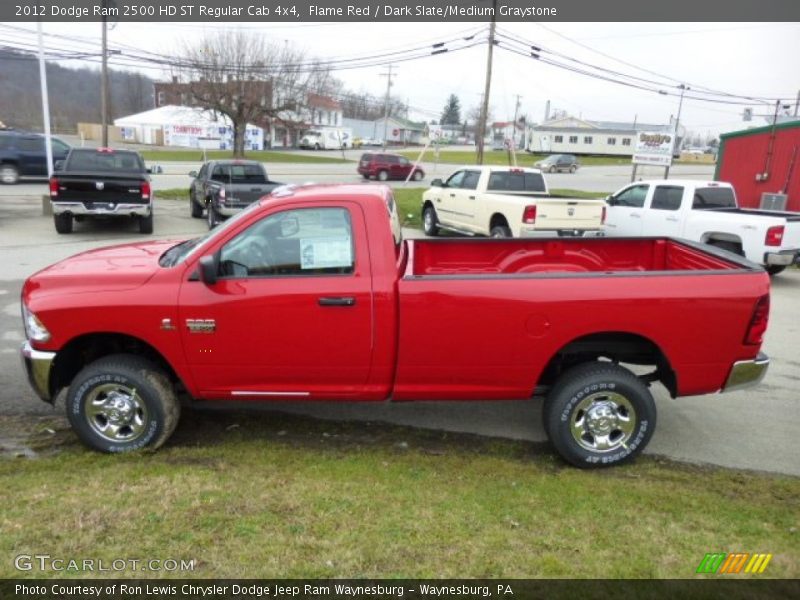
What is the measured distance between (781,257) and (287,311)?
9.28 m

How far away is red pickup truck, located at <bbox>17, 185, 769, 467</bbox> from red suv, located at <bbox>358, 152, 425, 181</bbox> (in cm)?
3559

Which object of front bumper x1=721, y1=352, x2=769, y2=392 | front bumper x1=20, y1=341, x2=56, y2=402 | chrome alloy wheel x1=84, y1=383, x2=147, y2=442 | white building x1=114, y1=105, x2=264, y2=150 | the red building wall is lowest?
chrome alloy wheel x1=84, y1=383, x2=147, y2=442

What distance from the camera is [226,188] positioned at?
13.8 m

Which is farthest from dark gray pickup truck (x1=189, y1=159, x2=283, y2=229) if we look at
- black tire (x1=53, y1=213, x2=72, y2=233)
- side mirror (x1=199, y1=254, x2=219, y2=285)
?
side mirror (x1=199, y1=254, x2=219, y2=285)

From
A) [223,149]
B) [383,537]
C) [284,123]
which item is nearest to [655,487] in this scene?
[383,537]

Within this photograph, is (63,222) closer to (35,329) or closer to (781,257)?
(35,329)

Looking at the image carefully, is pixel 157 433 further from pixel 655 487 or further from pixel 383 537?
pixel 655 487

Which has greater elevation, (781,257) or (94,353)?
(781,257)

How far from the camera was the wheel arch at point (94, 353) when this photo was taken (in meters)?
4.18

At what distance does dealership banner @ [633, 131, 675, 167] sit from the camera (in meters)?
22.7

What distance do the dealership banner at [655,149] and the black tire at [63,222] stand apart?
19313 millimetres

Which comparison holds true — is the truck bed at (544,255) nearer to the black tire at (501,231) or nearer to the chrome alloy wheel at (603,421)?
the chrome alloy wheel at (603,421)

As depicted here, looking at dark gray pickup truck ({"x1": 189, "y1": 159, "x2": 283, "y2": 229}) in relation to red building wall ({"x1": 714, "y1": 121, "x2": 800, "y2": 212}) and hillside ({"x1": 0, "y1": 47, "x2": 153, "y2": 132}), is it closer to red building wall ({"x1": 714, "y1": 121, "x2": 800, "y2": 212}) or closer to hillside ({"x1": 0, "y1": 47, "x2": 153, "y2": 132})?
red building wall ({"x1": 714, "y1": 121, "x2": 800, "y2": 212})

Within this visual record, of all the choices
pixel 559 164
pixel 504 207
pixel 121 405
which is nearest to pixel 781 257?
pixel 504 207
